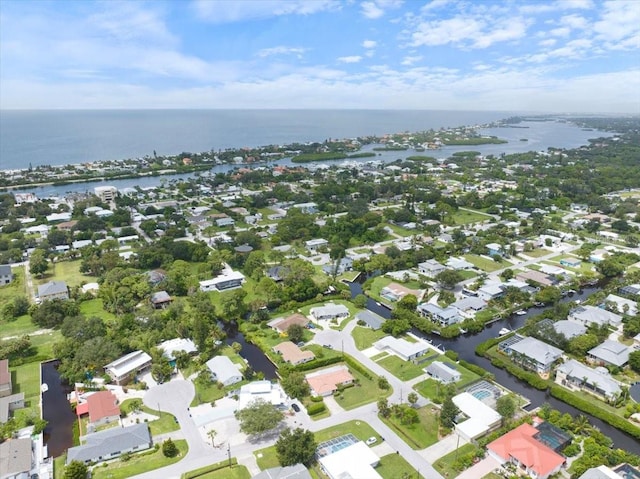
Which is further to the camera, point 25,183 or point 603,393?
point 25,183

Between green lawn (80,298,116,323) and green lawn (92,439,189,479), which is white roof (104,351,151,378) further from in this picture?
green lawn (92,439,189,479)

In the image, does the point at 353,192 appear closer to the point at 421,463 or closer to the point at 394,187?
the point at 394,187

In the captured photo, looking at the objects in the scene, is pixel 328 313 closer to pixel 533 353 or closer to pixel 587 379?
pixel 533 353

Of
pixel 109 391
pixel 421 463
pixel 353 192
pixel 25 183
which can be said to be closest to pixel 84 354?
pixel 109 391

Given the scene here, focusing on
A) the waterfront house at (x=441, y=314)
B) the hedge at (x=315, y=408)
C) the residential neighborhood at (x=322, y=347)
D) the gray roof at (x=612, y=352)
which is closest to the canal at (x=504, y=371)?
the residential neighborhood at (x=322, y=347)

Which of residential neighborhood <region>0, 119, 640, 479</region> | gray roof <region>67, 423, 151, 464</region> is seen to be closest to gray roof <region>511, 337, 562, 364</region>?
residential neighborhood <region>0, 119, 640, 479</region>

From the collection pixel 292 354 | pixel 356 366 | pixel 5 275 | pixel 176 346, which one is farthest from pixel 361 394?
pixel 5 275
